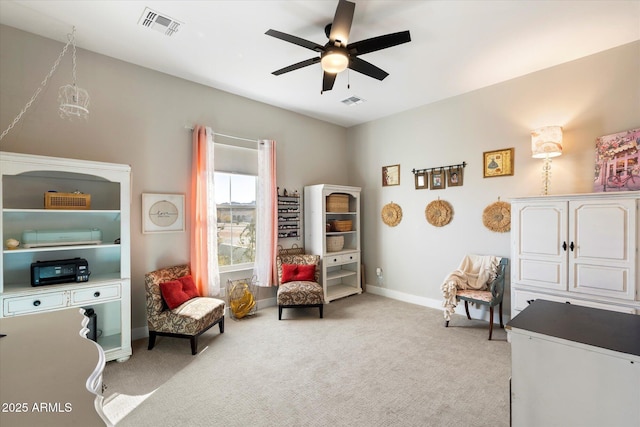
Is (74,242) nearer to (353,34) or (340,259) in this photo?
(353,34)

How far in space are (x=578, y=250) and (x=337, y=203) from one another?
3125 mm

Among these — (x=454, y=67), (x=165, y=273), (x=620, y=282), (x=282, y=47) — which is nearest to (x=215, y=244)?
(x=165, y=273)

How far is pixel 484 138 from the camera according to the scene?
3838 mm

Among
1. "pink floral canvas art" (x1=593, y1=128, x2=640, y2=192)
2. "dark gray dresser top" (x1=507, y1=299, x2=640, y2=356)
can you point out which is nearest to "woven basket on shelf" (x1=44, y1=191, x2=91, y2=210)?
"dark gray dresser top" (x1=507, y1=299, x2=640, y2=356)

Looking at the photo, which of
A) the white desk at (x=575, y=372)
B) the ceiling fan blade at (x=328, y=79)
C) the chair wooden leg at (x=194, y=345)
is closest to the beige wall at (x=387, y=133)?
the chair wooden leg at (x=194, y=345)

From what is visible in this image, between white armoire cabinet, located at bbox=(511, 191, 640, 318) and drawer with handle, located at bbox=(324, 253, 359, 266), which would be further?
drawer with handle, located at bbox=(324, 253, 359, 266)

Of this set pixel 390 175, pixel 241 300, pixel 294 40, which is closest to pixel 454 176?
pixel 390 175

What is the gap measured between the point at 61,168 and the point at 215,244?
1.73 metres

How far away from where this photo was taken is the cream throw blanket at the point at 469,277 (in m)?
3.47

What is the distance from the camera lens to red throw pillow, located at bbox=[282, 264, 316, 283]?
420 centimetres

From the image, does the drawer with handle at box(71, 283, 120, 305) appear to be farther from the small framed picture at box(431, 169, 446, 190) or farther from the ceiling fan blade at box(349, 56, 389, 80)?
the small framed picture at box(431, 169, 446, 190)

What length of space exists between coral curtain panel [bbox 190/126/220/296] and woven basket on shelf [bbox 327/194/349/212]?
6.26 feet

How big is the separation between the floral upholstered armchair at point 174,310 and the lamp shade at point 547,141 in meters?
4.04

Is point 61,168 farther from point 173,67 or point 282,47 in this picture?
point 282,47
